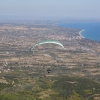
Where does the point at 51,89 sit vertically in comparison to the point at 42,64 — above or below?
above

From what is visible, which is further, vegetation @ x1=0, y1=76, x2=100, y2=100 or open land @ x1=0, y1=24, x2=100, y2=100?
open land @ x1=0, y1=24, x2=100, y2=100

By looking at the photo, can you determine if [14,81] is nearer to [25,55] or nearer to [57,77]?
[57,77]

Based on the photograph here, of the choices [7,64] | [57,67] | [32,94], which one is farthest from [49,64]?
[32,94]

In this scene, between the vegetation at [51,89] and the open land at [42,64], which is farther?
the open land at [42,64]

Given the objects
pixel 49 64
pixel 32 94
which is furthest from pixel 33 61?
pixel 32 94

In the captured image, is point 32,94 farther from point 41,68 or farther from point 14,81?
point 41,68

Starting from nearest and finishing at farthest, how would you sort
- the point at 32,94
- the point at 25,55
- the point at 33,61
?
the point at 32,94 < the point at 33,61 < the point at 25,55

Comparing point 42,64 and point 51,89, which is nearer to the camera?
point 51,89

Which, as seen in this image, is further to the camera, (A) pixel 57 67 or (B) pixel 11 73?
(A) pixel 57 67

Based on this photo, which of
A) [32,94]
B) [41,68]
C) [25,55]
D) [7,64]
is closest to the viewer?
[32,94]
